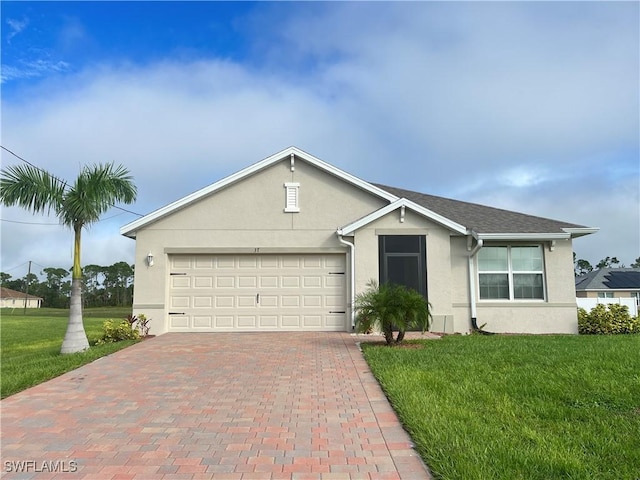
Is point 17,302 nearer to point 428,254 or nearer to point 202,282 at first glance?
point 202,282

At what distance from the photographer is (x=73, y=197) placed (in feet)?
34.5

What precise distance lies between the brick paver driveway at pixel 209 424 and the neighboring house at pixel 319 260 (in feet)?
15.1

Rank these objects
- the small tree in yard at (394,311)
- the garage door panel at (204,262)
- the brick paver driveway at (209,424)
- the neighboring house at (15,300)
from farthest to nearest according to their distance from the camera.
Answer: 1. the neighboring house at (15,300)
2. the garage door panel at (204,262)
3. the small tree in yard at (394,311)
4. the brick paver driveway at (209,424)

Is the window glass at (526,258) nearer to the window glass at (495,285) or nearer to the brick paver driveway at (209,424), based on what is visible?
the window glass at (495,285)

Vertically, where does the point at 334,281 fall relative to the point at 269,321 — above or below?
above

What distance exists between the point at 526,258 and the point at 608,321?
309 cm

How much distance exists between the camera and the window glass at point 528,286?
13688 millimetres

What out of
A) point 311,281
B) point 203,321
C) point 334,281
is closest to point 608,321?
point 334,281

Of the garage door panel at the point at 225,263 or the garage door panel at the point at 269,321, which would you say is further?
the garage door panel at the point at 225,263

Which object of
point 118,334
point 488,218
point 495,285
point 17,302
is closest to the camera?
point 118,334

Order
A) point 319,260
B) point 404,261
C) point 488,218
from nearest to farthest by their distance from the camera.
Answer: point 404,261
point 319,260
point 488,218

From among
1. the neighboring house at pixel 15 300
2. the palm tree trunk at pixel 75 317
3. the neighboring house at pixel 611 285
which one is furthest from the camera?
the neighboring house at pixel 15 300

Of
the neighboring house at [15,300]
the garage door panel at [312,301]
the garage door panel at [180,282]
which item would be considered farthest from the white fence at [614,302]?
the neighboring house at [15,300]

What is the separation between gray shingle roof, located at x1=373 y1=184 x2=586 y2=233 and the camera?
539 inches
